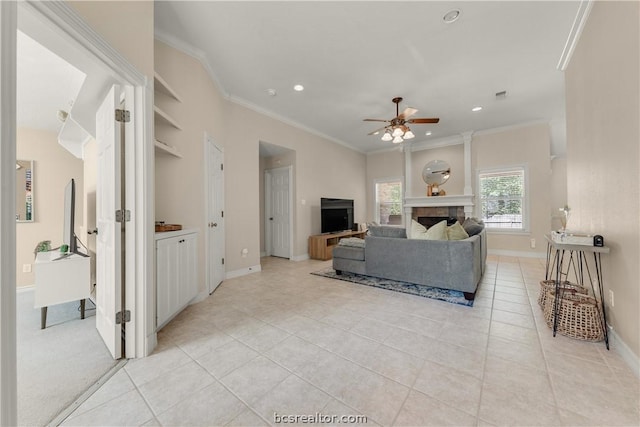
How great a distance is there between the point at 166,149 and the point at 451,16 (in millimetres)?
3053

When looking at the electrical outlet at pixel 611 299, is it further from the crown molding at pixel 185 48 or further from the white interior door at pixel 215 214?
the crown molding at pixel 185 48

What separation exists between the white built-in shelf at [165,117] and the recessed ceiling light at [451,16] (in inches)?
113

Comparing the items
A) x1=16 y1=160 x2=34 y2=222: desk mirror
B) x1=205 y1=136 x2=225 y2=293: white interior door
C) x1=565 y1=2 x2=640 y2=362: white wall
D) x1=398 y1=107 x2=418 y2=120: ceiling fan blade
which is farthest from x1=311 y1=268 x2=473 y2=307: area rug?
x1=16 y1=160 x2=34 y2=222: desk mirror

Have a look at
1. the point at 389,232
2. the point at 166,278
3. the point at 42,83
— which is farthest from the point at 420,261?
the point at 42,83

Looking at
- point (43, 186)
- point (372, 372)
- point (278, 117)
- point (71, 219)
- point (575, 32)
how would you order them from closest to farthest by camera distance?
point (372, 372) → point (575, 32) → point (71, 219) → point (43, 186) → point (278, 117)

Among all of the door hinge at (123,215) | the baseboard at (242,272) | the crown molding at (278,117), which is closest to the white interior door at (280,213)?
the crown molding at (278,117)

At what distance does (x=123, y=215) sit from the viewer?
5.75ft

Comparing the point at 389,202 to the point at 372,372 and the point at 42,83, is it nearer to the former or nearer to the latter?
the point at 372,372

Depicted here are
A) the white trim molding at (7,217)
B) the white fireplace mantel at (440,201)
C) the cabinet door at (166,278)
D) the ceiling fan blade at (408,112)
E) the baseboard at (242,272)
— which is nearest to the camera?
the white trim molding at (7,217)

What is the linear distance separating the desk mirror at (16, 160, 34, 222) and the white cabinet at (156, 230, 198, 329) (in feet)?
10.1

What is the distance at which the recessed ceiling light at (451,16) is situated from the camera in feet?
7.39

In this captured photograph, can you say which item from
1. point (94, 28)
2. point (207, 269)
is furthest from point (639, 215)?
point (207, 269)

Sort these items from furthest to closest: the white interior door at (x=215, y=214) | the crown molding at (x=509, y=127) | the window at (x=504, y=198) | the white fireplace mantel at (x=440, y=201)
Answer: the white fireplace mantel at (x=440, y=201) < the window at (x=504, y=198) < the crown molding at (x=509, y=127) < the white interior door at (x=215, y=214)

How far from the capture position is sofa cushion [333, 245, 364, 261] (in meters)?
3.64
